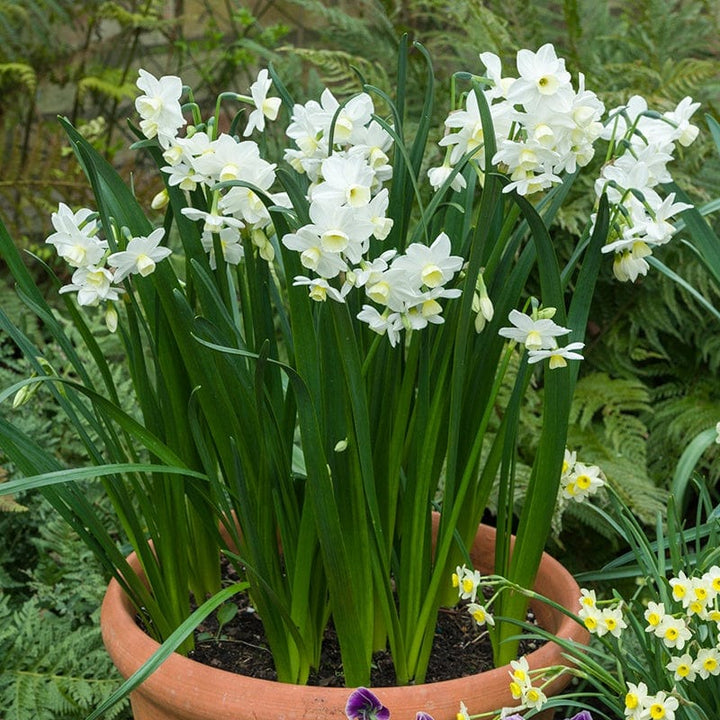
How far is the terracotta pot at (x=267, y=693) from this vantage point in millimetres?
939

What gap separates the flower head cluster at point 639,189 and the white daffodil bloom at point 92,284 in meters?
0.47

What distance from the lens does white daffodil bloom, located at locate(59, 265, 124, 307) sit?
928 millimetres

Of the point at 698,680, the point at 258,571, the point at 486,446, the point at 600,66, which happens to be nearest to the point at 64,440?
the point at 486,446

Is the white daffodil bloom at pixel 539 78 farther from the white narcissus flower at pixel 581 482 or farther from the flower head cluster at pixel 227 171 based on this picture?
the white narcissus flower at pixel 581 482

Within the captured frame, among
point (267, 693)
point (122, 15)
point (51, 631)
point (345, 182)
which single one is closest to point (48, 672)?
point (51, 631)

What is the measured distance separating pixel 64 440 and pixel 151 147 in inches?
39.4

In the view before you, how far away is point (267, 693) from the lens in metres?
0.94

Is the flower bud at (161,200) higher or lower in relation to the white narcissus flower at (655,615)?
higher

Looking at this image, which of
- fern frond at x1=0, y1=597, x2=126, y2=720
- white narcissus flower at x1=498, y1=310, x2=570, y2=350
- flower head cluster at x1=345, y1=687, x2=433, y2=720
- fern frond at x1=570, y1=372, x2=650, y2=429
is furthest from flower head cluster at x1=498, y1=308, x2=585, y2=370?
fern frond at x1=570, y1=372, x2=650, y2=429

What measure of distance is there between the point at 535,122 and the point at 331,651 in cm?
65

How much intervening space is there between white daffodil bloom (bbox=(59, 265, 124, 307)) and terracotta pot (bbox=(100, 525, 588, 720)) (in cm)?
37

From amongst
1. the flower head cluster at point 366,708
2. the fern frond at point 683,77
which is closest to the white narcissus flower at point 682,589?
the flower head cluster at point 366,708

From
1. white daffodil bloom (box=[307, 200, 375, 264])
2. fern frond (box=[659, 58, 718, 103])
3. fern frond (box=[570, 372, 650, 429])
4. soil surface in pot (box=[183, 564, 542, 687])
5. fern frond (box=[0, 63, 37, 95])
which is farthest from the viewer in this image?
fern frond (box=[0, 63, 37, 95])

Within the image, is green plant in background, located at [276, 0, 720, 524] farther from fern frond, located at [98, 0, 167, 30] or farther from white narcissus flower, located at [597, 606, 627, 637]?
white narcissus flower, located at [597, 606, 627, 637]
